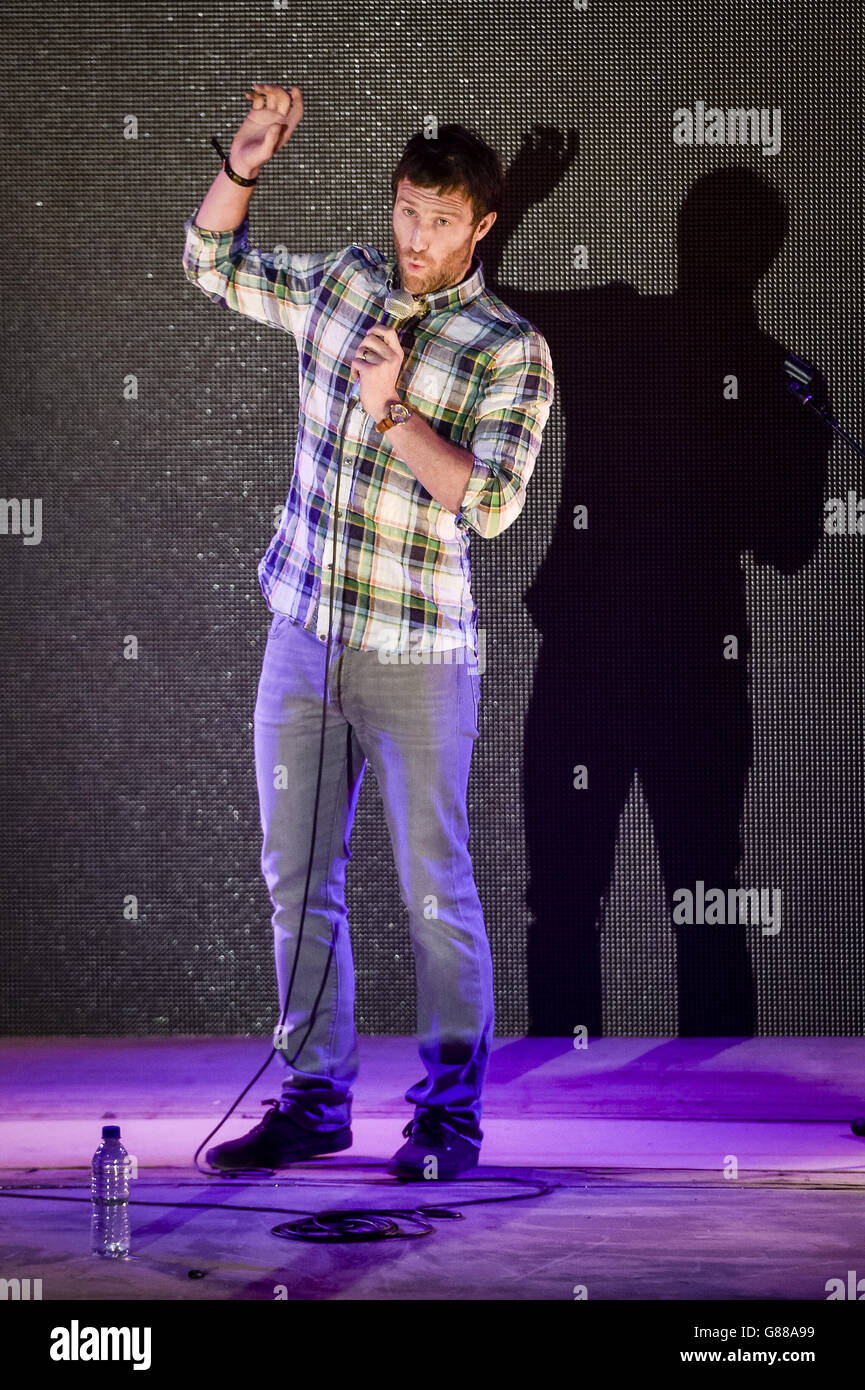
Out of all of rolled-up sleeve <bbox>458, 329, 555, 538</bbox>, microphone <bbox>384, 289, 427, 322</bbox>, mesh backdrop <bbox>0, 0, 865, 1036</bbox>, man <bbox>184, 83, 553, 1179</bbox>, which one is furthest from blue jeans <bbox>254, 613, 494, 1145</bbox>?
mesh backdrop <bbox>0, 0, 865, 1036</bbox>

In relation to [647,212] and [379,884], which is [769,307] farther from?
[379,884]

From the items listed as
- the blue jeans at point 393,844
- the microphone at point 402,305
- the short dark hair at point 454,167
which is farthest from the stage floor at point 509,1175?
the short dark hair at point 454,167

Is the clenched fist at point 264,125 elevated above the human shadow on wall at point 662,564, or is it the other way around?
the clenched fist at point 264,125

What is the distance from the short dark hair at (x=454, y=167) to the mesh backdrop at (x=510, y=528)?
1113 millimetres

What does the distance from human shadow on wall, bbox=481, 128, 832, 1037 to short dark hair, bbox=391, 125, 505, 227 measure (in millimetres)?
1108

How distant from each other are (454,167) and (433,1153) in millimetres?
1592

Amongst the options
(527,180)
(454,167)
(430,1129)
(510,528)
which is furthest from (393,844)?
(527,180)

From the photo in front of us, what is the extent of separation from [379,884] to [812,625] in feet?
3.84

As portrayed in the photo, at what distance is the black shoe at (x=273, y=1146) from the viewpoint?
8.99 ft

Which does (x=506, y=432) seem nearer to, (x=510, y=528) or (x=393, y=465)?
(x=393, y=465)

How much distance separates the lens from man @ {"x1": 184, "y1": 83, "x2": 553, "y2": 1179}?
271cm

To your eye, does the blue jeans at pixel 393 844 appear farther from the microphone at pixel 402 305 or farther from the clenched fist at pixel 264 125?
the clenched fist at pixel 264 125

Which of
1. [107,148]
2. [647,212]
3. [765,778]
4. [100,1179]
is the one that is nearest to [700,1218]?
[100,1179]

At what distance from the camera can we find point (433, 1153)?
107 inches
